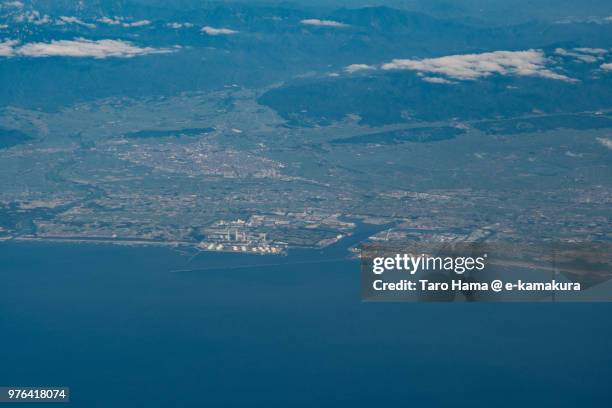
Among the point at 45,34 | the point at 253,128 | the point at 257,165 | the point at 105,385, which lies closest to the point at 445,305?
the point at 105,385

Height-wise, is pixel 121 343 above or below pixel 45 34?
below

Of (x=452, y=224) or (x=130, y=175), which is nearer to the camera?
(x=452, y=224)

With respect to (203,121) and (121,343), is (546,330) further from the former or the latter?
(203,121)

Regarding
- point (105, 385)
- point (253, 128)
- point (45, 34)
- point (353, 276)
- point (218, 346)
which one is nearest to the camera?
point (105, 385)

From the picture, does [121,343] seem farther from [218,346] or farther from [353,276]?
[353,276]

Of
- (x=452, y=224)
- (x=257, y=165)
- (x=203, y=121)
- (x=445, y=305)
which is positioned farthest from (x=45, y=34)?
(x=445, y=305)

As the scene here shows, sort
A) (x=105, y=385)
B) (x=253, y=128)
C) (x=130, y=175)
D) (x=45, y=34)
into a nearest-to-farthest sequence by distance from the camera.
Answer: (x=105, y=385)
(x=130, y=175)
(x=253, y=128)
(x=45, y=34)
